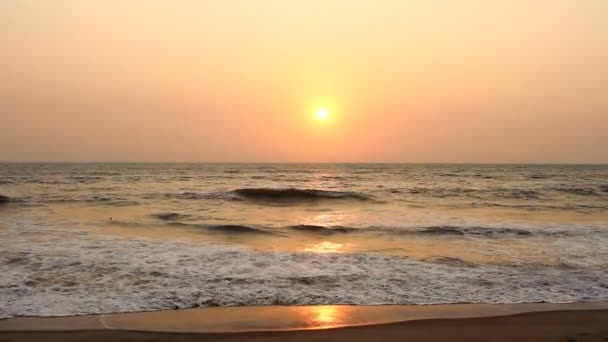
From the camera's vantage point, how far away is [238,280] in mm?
9469

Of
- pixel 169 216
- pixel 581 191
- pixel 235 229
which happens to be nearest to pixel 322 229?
pixel 235 229

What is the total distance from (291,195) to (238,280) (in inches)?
946

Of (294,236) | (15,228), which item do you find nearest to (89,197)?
(15,228)

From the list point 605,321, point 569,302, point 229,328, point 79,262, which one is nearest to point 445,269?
point 569,302

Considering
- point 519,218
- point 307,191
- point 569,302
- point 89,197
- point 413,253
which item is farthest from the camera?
point 307,191

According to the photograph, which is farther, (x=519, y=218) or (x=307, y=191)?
(x=307, y=191)

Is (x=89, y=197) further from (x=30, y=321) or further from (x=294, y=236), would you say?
(x=30, y=321)

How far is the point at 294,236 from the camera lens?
51.7 feet

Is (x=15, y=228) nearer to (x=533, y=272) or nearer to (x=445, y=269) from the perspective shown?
(x=445, y=269)

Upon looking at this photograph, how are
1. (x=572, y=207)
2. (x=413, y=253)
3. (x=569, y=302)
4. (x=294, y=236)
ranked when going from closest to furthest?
(x=569, y=302)
(x=413, y=253)
(x=294, y=236)
(x=572, y=207)

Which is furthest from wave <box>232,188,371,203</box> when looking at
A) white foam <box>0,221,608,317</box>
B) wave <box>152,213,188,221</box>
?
white foam <box>0,221,608,317</box>

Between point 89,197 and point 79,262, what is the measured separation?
62.5 feet

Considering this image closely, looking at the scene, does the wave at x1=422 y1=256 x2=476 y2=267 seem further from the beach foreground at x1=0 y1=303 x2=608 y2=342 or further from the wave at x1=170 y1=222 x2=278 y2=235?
the wave at x1=170 y1=222 x2=278 y2=235

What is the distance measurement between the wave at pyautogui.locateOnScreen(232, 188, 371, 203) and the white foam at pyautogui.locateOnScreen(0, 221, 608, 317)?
18938mm
